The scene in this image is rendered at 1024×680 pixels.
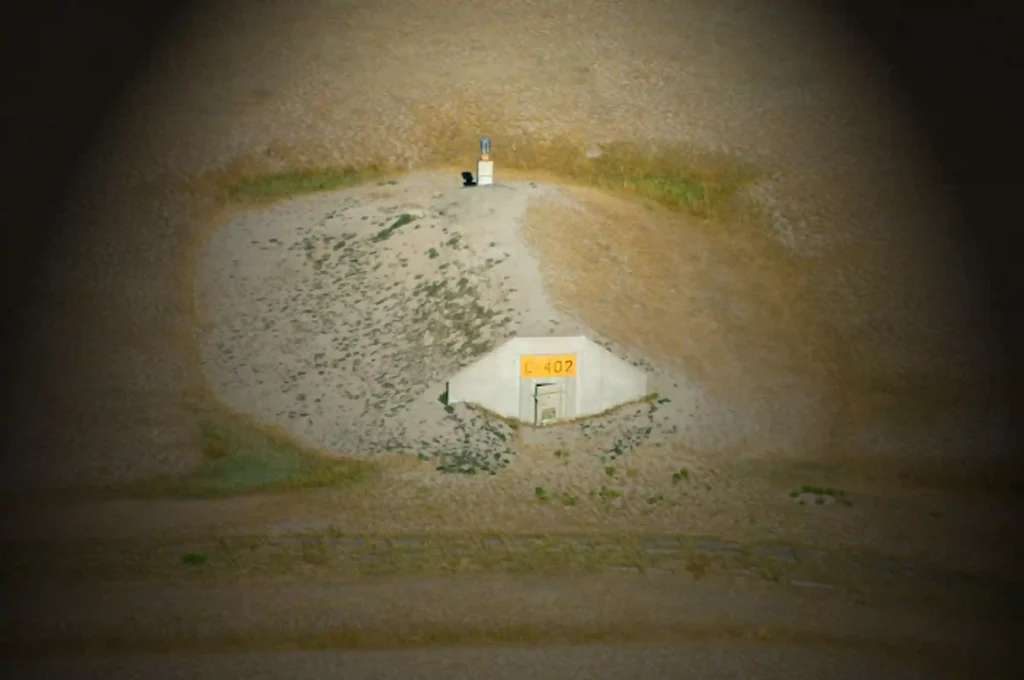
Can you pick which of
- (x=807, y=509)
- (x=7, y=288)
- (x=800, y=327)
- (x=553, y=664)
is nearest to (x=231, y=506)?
(x=553, y=664)

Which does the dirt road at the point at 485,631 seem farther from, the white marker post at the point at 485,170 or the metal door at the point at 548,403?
the white marker post at the point at 485,170

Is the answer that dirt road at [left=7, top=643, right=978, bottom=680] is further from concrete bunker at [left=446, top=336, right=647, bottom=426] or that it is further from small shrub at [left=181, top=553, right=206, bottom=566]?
concrete bunker at [left=446, top=336, right=647, bottom=426]

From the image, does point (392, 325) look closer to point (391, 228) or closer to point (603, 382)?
point (391, 228)

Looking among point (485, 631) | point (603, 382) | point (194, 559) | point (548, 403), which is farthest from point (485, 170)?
point (485, 631)

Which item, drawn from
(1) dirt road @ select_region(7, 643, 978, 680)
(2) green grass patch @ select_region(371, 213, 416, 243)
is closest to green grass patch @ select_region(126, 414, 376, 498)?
(1) dirt road @ select_region(7, 643, 978, 680)

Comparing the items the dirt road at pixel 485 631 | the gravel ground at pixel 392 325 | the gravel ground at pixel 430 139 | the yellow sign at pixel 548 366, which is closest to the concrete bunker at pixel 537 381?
the yellow sign at pixel 548 366

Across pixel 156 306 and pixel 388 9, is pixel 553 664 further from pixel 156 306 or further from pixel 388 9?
pixel 388 9
